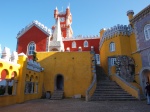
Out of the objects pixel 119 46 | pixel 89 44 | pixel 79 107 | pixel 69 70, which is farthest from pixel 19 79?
pixel 89 44

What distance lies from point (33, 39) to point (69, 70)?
38.3 feet

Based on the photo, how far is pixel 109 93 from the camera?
42.8 ft

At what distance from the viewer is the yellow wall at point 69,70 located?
1576 cm

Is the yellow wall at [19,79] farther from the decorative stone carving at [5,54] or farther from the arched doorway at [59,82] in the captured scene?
the arched doorway at [59,82]

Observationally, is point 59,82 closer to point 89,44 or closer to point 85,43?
point 89,44

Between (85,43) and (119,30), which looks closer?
(119,30)

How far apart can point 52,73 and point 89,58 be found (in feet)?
15.7

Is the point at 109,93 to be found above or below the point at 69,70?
below

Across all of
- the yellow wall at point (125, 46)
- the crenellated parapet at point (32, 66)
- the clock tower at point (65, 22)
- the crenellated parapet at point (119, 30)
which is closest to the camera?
the crenellated parapet at point (32, 66)

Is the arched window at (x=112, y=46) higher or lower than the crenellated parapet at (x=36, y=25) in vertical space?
lower

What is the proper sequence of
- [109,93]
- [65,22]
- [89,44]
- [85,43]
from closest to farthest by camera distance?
[109,93] < [89,44] < [85,43] < [65,22]

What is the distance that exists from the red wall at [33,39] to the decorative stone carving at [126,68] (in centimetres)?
1282

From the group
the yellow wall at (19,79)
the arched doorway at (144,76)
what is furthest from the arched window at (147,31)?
the yellow wall at (19,79)

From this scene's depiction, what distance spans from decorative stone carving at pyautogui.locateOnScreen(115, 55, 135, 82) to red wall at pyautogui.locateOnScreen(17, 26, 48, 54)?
12.8 metres
